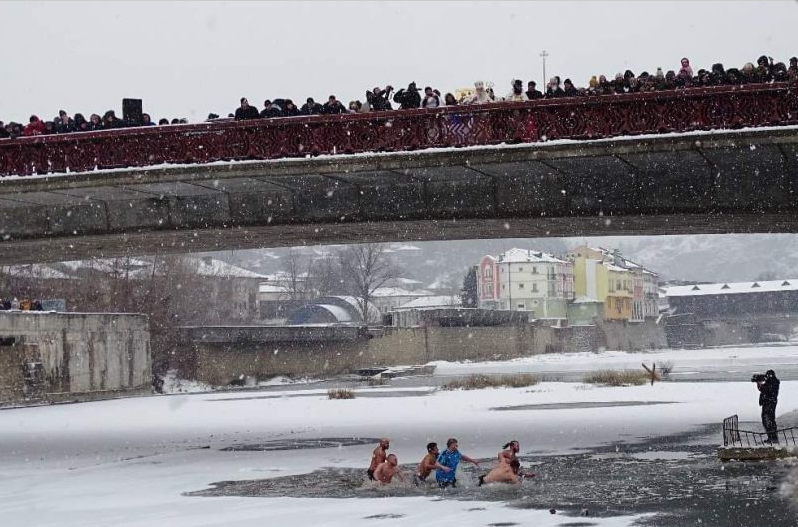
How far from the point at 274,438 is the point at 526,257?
4609 inches

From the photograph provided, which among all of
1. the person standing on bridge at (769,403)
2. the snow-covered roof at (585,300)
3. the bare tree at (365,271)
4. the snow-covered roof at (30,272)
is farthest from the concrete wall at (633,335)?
the person standing on bridge at (769,403)

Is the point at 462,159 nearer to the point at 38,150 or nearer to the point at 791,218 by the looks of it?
the point at 791,218

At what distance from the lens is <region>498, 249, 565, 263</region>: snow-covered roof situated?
144000 mm

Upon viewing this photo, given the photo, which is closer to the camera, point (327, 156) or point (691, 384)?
point (327, 156)

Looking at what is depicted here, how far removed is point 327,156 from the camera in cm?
2423

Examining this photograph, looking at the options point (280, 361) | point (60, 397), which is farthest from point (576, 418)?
point (280, 361)

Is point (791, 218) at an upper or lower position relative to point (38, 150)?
lower

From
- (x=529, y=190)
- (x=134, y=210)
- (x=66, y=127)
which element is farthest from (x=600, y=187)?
(x=66, y=127)

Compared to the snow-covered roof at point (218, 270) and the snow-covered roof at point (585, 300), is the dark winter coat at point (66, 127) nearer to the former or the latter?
the snow-covered roof at point (218, 270)

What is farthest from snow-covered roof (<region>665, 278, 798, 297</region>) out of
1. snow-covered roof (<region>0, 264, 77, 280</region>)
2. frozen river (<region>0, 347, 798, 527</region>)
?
frozen river (<region>0, 347, 798, 527</region>)

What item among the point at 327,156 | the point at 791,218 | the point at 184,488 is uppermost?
the point at 327,156

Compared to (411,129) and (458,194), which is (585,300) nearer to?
(458,194)

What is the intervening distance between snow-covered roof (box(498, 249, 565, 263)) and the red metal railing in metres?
120

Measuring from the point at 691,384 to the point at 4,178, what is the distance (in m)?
33.3
